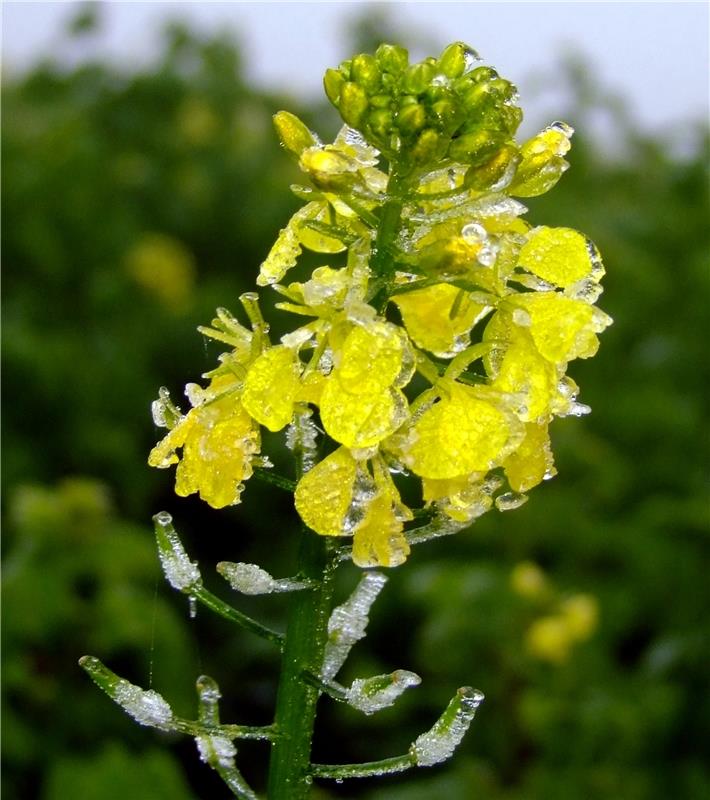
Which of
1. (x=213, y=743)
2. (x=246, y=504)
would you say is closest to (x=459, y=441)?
(x=213, y=743)

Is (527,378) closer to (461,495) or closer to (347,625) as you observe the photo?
(461,495)

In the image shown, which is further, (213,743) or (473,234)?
(213,743)

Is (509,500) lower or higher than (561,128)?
lower

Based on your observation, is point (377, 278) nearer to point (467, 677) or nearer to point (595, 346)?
point (595, 346)

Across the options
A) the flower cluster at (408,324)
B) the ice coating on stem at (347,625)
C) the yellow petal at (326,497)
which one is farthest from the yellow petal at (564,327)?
the ice coating on stem at (347,625)

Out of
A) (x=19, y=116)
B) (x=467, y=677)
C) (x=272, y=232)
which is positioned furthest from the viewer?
(x=19, y=116)

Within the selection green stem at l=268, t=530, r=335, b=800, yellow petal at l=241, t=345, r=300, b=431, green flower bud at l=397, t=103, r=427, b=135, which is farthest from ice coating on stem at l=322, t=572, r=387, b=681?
green flower bud at l=397, t=103, r=427, b=135

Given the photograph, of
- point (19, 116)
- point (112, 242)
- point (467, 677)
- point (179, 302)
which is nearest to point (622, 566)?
point (467, 677)
